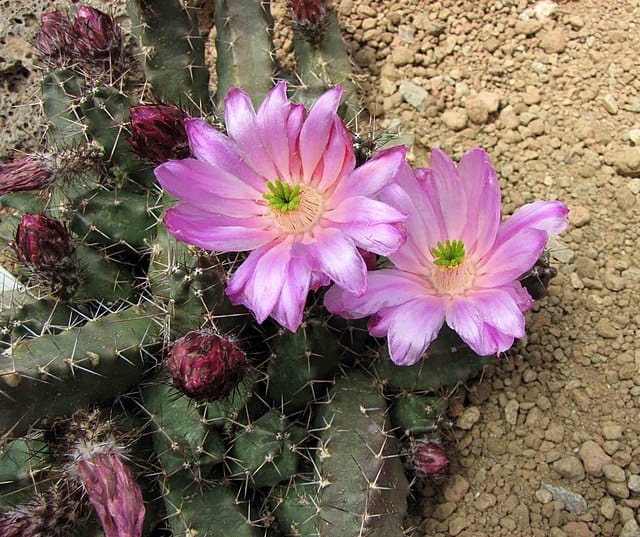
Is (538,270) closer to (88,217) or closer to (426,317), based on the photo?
(426,317)

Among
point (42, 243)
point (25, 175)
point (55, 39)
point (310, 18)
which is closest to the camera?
point (42, 243)

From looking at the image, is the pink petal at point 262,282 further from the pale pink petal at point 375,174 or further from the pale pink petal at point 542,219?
the pale pink petal at point 542,219

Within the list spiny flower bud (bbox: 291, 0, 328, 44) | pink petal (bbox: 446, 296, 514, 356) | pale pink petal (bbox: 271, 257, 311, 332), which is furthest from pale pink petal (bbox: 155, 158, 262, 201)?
spiny flower bud (bbox: 291, 0, 328, 44)

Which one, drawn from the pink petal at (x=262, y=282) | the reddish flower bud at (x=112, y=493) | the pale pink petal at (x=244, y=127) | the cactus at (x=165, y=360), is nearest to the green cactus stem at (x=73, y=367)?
the cactus at (x=165, y=360)

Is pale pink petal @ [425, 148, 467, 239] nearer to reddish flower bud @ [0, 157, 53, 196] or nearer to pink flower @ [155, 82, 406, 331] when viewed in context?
pink flower @ [155, 82, 406, 331]

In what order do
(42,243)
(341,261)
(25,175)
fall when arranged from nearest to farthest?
(341,261) → (42,243) → (25,175)

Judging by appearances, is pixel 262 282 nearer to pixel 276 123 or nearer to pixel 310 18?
pixel 276 123

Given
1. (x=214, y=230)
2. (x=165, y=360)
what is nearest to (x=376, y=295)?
(x=214, y=230)
